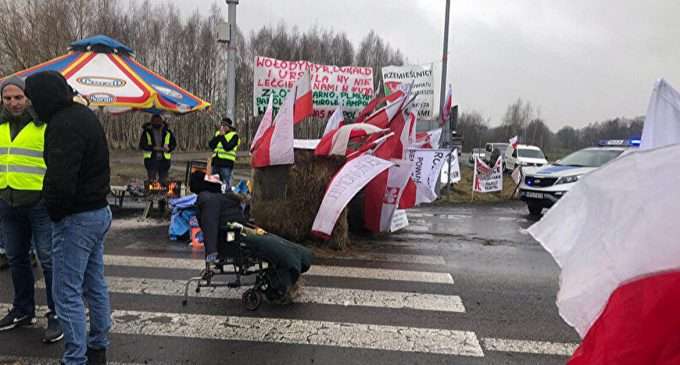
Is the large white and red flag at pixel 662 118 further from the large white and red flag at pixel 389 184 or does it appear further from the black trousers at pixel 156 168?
the black trousers at pixel 156 168

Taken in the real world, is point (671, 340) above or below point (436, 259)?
above

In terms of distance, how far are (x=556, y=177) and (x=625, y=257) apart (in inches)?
425

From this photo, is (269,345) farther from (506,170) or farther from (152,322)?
(506,170)

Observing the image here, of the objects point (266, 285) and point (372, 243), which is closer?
point (266, 285)

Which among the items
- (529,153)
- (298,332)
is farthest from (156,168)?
(529,153)

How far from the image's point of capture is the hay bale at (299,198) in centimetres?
769

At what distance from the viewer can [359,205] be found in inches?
344

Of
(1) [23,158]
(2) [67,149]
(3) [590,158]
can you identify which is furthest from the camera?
(3) [590,158]

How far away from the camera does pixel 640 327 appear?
1446 millimetres

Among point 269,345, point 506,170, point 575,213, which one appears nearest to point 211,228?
point 269,345

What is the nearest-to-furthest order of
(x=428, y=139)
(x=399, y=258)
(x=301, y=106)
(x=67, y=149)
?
(x=67, y=149) → (x=399, y=258) → (x=301, y=106) → (x=428, y=139)

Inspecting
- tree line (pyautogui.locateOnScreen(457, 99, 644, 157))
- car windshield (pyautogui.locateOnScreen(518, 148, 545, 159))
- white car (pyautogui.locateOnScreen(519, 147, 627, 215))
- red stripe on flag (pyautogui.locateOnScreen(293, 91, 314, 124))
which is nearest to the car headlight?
white car (pyautogui.locateOnScreen(519, 147, 627, 215))

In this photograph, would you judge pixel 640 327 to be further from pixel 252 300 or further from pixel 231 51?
pixel 231 51

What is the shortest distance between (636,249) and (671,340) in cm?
32
